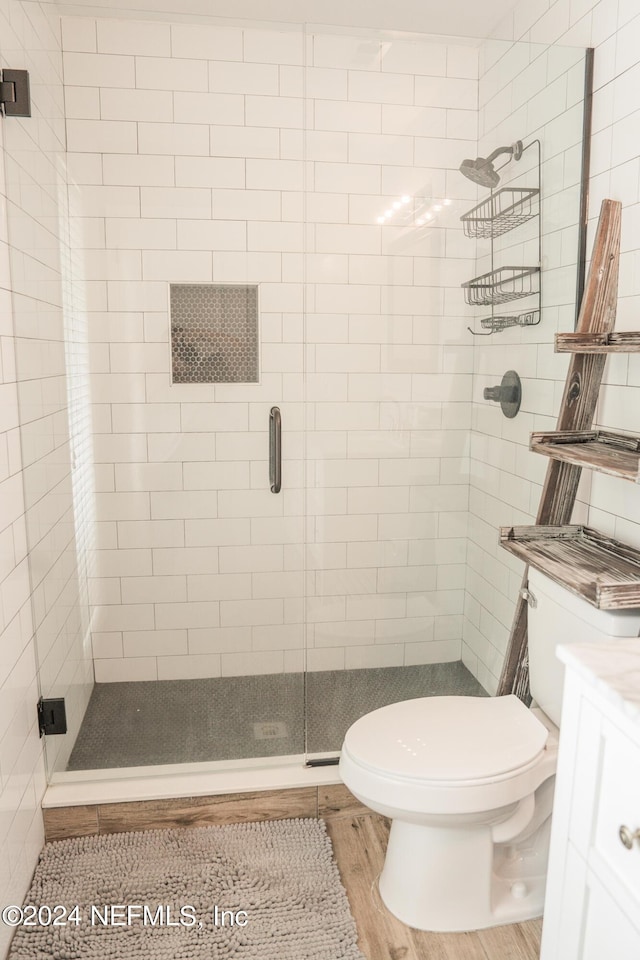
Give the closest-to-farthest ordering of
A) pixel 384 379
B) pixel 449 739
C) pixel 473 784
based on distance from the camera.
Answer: pixel 473 784 < pixel 449 739 < pixel 384 379

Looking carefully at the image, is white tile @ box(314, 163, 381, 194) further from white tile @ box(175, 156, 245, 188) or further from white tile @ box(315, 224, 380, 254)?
white tile @ box(175, 156, 245, 188)

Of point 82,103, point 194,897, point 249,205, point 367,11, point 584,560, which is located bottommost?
point 194,897

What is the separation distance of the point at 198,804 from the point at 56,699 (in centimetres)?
53

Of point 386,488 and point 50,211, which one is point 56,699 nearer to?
point 386,488

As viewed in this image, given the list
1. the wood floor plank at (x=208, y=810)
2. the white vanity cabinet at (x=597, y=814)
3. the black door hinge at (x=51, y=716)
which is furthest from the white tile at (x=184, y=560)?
the white vanity cabinet at (x=597, y=814)

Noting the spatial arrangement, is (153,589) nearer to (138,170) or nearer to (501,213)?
(138,170)

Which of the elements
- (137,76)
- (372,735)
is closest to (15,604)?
(372,735)

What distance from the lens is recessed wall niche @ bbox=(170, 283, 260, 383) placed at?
219cm

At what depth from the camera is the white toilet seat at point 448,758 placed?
5.12ft

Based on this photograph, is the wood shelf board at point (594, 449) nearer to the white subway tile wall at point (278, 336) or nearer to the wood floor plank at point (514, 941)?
the white subway tile wall at point (278, 336)

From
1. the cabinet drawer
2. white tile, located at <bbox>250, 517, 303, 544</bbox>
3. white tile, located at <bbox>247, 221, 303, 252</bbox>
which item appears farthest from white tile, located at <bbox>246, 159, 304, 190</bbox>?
the cabinet drawer

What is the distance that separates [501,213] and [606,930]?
1.93 metres

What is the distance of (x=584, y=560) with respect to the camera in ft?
5.70

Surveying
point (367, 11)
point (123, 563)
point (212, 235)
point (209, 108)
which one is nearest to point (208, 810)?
point (123, 563)
